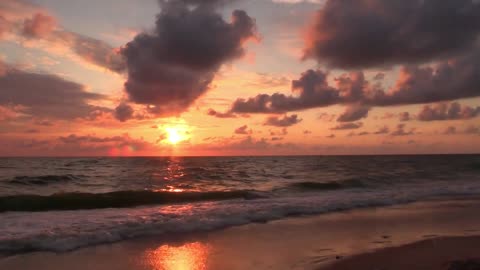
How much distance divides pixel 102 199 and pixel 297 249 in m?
14.7

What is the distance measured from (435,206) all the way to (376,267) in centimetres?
1119

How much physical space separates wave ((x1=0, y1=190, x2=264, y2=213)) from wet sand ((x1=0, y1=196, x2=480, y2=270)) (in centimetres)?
958

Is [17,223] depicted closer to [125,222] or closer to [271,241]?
[125,222]

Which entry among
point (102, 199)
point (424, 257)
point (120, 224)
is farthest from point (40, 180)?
point (424, 257)

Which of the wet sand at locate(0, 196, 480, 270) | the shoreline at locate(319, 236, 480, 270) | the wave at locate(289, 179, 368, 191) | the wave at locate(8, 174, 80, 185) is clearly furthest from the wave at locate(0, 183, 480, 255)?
the wave at locate(8, 174, 80, 185)

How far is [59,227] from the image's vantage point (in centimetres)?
1148

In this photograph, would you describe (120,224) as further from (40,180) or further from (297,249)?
(40,180)

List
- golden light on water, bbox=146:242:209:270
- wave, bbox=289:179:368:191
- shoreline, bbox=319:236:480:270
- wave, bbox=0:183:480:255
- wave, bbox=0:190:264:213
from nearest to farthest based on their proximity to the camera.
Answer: shoreline, bbox=319:236:480:270, golden light on water, bbox=146:242:209:270, wave, bbox=0:183:480:255, wave, bbox=0:190:264:213, wave, bbox=289:179:368:191

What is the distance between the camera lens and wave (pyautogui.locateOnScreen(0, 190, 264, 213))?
1837cm

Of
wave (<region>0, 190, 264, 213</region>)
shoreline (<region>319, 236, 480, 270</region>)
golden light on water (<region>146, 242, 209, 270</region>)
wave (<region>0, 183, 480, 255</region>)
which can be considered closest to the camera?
shoreline (<region>319, 236, 480, 270</region>)

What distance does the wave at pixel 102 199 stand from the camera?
60.3ft

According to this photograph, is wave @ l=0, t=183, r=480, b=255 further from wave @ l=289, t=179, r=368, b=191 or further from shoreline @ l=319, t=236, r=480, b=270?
wave @ l=289, t=179, r=368, b=191

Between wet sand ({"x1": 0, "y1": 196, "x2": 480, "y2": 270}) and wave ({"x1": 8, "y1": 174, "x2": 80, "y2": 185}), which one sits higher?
wave ({"x1": 8, "y1": 174, "x2": 80, "y2": 185})

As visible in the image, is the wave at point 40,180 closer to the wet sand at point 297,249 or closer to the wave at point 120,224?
the wave at point 120,224
